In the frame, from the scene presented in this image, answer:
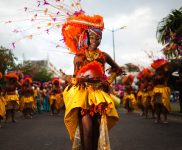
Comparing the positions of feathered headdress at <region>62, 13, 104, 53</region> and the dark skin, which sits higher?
feathered headdress at <region>62, 13, 104, 53</region>

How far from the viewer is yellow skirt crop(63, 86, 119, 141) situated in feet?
18.1

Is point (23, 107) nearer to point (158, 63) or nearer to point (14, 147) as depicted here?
point (158, 63)

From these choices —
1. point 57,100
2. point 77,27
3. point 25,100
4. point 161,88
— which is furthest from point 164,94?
point 57,100

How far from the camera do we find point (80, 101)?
5.51m

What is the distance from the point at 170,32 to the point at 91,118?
1148 cm

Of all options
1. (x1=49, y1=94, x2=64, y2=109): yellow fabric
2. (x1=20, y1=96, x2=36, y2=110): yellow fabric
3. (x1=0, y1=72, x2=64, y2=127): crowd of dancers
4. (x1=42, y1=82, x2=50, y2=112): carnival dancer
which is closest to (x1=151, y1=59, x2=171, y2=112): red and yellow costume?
(x1=0, y1=72, x2=64, y2=127): crowd of dancers

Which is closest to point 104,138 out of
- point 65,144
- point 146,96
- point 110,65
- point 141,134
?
point 110,65

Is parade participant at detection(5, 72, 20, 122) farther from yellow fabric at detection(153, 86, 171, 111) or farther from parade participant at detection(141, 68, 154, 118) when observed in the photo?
yellow fabric at detection(153, 86, 171, 111)

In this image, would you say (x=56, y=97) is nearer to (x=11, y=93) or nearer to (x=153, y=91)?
(x=11, y=93)

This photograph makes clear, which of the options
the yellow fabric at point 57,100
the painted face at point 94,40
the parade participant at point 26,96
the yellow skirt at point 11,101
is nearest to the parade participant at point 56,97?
the yellow fabric at point 57,100

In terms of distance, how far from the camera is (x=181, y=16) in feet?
54.0

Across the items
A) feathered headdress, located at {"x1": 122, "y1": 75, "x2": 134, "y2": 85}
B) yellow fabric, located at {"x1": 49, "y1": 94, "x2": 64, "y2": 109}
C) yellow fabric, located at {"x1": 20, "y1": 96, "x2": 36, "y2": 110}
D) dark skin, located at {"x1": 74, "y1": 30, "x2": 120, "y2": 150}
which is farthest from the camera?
yellow fabric, located at {"x1": 49, "y1": 94, "x2": 64, "y2": 109}

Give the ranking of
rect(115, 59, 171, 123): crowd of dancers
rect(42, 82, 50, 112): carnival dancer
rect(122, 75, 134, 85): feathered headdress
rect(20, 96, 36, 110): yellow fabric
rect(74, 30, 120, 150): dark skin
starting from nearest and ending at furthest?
1. rect(74, 30, 120, 150): dark skin
2. rect(115, 59, 171, 123): crowd of dancers
3. rect(20, 96, 36, 110): yellow fabric
4. rect(122, 75, 134, 85): feathered headdress
5. rect(42, 82, 50, 112): carnival dancer

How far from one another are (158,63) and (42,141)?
19.2 ft
